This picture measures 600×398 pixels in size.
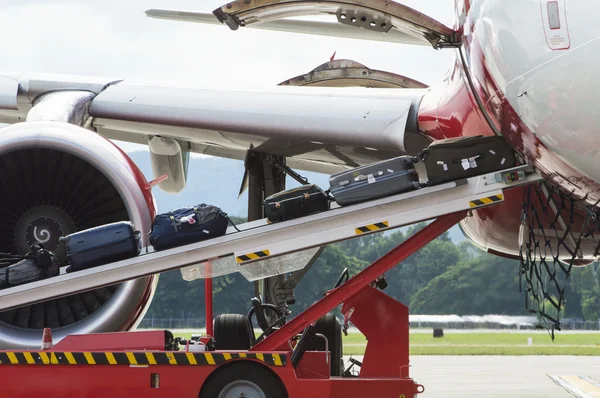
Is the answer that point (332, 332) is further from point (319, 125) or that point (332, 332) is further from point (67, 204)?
point (67, 204)

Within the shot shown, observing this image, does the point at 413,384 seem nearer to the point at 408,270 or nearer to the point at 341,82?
the point at 341,82

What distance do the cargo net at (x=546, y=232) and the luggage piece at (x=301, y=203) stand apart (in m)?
1.60

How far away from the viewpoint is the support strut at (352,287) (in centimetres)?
820

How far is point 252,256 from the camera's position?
8.16 metres

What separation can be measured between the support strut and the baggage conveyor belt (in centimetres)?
27

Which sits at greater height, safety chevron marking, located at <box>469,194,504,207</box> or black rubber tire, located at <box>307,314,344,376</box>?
safety chevron marking, located at <box>469,194,504,207</box>

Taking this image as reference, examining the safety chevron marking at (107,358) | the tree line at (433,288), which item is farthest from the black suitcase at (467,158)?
the tree line at (433,288)

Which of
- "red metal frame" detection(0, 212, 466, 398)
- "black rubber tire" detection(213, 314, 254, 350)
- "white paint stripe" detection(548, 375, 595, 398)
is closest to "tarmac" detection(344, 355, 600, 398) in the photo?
"white paint stripe" detection(548, 375, 595, 398)

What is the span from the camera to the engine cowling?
29.1 ft

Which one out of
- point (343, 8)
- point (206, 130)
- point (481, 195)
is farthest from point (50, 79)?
point (481, 195)

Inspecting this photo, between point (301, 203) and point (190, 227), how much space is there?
0.88 m

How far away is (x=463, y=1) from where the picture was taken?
789cm

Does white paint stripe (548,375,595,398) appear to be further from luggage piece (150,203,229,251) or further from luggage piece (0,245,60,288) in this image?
luggage piece (0,245,60,288)

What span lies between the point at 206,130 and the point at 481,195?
4.11 m
